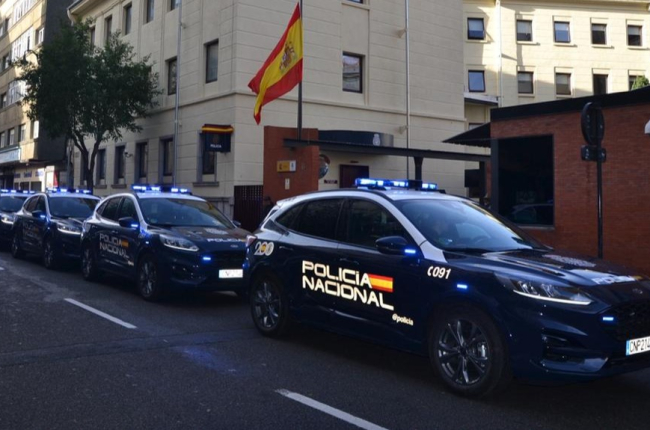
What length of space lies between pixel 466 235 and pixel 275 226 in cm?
249

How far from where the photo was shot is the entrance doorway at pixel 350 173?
22641 millimetres

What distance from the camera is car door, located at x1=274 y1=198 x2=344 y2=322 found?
6477 mm

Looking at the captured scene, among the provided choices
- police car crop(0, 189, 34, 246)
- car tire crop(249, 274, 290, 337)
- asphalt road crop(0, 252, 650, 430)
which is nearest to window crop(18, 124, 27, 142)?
police car crop(0, 189, 34, 246)

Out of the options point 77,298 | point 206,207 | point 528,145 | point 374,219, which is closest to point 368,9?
point 528,145

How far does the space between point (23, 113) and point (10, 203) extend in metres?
24.3

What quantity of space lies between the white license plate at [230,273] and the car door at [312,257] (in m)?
2.40

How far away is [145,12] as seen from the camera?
86.4ft

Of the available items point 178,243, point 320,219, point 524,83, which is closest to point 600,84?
point 524,83

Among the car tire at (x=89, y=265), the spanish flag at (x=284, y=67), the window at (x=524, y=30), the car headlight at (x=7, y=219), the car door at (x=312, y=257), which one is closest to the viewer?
the car door at (x=312, y=257)

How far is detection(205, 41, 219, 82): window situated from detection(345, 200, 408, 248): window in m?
16.4

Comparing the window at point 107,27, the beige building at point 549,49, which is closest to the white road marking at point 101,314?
the window at point 107,27

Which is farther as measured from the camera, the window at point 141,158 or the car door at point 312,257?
the window at point 141,158

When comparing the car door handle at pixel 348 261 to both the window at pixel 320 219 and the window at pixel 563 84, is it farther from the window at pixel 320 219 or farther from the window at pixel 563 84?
the window at pixel 563 84

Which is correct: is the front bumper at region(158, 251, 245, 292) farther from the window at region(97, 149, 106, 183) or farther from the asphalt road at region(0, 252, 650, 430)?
the window at region(97, 149, 106, 183)
